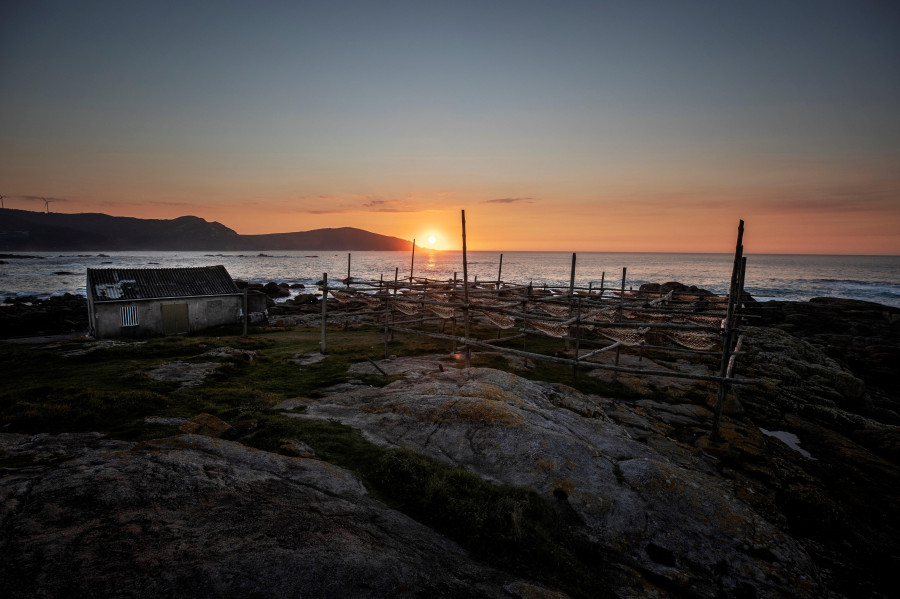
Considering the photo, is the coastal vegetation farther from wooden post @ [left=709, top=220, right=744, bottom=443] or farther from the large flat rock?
wooden post @ [left=709, top=220, right=744, bottom=443]

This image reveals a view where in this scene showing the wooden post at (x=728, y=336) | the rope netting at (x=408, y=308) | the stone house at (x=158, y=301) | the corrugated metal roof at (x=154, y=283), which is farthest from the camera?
the corrugated metal roof at (x=154, y=283)

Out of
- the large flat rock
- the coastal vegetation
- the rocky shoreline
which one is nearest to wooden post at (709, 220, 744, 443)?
the rocky shoreline

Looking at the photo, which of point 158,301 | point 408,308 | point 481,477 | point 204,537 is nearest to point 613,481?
point 481,477

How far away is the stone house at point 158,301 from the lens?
19.9m

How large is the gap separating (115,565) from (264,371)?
10442mm

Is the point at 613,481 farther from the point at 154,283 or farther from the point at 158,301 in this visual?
the point at 154,283

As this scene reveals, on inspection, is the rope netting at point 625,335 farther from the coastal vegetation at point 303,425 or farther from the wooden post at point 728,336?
the wooden post at point 728,336

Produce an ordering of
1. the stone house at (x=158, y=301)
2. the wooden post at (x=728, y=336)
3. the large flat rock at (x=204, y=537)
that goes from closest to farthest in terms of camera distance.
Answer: the large flat rock at (x=204, y=537)
the wooden post at (x=728, y=336)
the stone house at (x=158, y=301)

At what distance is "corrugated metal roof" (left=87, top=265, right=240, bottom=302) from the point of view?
20.1 m

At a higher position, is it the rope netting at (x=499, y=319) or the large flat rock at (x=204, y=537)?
the rope netting at (x=499, y=319)

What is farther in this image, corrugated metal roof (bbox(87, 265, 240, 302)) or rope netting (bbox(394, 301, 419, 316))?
corrugated metal roof (bbox(87, 265, 240, 302))

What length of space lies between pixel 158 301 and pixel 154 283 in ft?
4.41


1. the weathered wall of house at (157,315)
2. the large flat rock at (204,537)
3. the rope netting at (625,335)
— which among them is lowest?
the weathered wall of house at (157,315)

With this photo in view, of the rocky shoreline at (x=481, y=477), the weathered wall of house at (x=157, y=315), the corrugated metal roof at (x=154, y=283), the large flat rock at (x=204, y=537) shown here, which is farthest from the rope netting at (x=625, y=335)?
the corrugated metal roof at (x=154, y=283)
